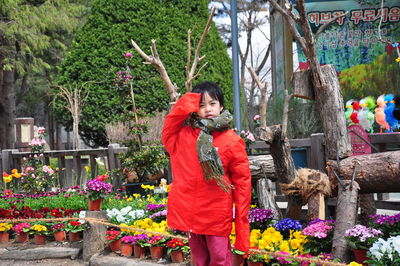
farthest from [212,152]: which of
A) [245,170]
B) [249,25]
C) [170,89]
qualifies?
[249,25]

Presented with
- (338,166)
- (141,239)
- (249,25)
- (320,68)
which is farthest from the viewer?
(249,25)

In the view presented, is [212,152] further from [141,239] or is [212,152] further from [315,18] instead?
[315,18]

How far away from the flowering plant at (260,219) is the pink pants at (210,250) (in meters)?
1.93

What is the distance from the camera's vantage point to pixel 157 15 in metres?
14.2

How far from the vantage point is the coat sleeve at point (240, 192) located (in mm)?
3357

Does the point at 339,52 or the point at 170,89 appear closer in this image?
the point at 170,89


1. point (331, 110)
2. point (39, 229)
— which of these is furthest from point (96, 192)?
point (331, 110)

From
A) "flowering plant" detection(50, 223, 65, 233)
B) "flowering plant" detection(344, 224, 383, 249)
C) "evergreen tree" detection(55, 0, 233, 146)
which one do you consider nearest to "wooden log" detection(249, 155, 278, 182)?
"flowering plant" detection(344, 224, 383, 249)

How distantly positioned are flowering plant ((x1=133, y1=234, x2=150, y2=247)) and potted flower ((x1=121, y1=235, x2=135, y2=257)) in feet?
0.21

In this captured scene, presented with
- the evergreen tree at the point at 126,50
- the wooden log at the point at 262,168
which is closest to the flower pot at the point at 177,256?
the wooden log at the point at 262,168

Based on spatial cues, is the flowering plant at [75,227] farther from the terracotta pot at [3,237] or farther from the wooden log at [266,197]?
the wooden log at [266,197]

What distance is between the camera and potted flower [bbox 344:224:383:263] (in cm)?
415

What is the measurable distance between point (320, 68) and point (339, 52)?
9.80 metres

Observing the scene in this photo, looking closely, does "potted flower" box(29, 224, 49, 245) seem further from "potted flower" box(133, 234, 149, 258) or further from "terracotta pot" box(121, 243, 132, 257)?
"potted flower" box(133, 234, 149, 258)
